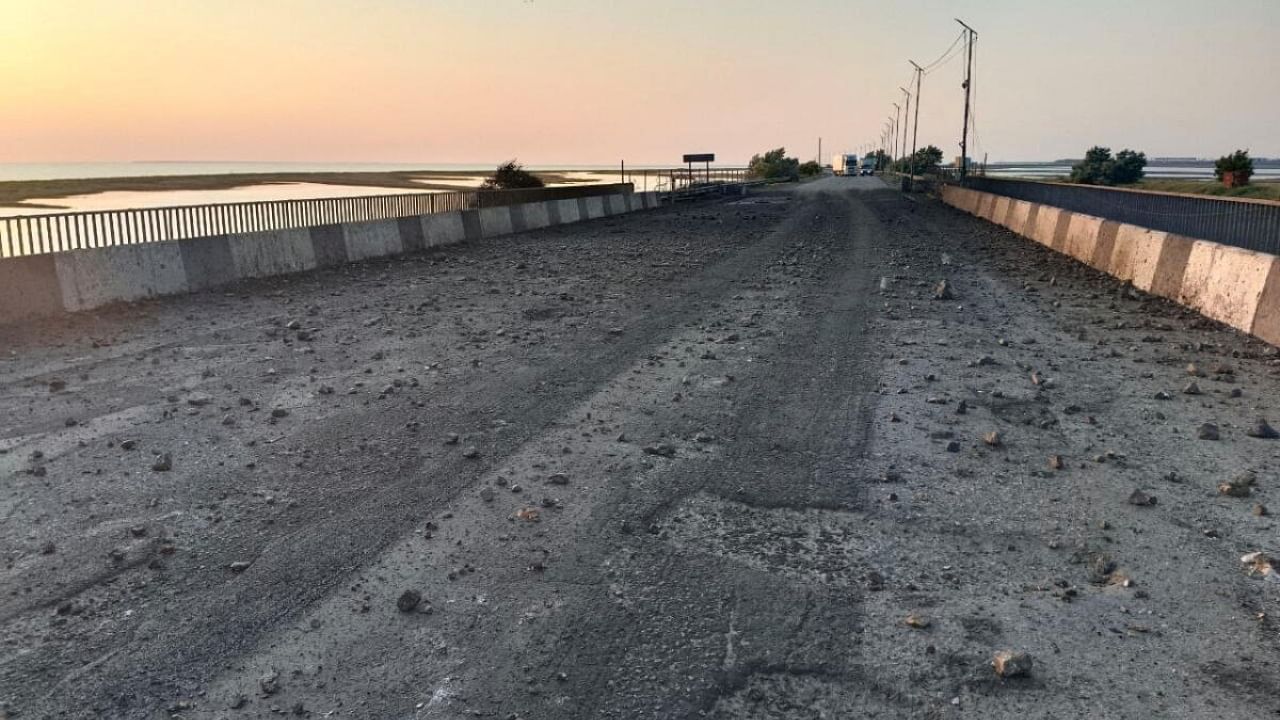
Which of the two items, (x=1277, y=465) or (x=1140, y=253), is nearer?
(x=1277, y=465)

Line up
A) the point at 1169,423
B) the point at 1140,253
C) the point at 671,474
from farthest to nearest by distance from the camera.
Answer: the point at 1140,253 → the point at 1169,423 → the point at 671,474

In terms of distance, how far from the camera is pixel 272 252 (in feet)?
50.7

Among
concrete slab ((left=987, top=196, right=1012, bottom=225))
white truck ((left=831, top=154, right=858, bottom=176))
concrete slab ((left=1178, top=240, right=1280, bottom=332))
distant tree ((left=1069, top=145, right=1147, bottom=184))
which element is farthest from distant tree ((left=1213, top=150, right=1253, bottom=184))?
white truck ((left=831, top=154, right=858, bottom=176))

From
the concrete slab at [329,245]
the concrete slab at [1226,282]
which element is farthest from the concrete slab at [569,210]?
the concrete slab at [1226,282]

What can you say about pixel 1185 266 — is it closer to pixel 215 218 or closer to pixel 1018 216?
Result: pixel 1018 216

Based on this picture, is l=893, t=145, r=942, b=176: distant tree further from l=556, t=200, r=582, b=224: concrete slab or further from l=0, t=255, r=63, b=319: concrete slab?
l=0, t=255, r=63, b=319: concrete slab

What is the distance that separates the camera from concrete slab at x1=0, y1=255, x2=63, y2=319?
1047cm

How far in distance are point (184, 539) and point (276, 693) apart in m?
1.69

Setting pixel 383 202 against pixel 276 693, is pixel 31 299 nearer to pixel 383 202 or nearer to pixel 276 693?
pixel 276 693

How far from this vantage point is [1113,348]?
941cm

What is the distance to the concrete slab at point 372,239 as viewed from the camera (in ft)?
58.3

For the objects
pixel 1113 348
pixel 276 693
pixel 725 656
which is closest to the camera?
pixel 276 693

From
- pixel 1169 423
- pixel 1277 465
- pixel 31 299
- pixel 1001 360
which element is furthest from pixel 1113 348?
pixel 31 299

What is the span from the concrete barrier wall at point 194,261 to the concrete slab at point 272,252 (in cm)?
2
